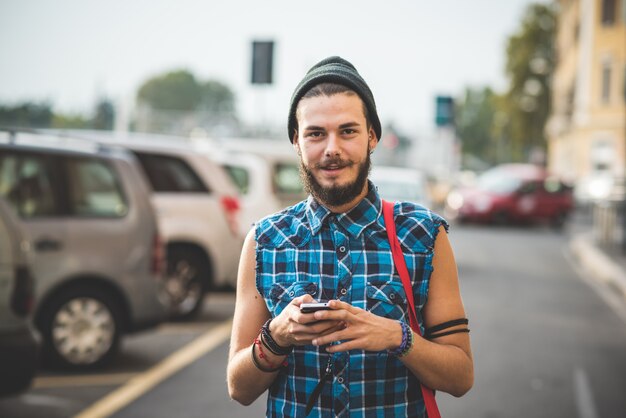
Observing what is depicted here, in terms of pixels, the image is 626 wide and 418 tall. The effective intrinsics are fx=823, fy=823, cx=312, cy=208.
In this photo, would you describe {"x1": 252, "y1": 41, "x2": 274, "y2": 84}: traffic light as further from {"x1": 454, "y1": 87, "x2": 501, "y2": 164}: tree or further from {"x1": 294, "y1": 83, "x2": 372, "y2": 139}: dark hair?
{"x1": 454, "y1": 87, "x2": 501, "y2": 164}: tree

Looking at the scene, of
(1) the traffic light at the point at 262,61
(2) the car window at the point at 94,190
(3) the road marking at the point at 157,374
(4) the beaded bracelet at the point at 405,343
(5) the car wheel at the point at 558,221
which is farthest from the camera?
(5) the car wheel at the point at 558,221

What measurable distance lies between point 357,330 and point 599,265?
14232 millimetres

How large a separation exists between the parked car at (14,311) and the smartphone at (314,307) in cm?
365

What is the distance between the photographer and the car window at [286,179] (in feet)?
38.5

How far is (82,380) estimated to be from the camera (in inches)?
254

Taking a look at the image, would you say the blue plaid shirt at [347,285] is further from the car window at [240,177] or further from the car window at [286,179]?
the car window at [286,179]

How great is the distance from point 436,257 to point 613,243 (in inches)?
745

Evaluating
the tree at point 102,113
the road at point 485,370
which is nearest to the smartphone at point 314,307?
the road at point 485,370

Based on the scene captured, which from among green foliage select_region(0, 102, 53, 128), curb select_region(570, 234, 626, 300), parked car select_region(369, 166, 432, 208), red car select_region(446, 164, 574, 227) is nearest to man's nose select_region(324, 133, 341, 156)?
parked car select_region(369, 166, 432, 208)

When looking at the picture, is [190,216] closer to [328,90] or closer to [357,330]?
[328,90]

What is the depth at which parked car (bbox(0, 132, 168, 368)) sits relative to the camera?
21.9ft

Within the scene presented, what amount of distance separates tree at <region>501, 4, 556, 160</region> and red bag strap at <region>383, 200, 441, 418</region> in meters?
62.7

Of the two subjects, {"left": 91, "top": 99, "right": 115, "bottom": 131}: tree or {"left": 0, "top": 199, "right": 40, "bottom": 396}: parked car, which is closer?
{"left": 0, "top": 199, "right": 40, "bottom": 396}: parked car

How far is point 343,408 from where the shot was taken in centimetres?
207
